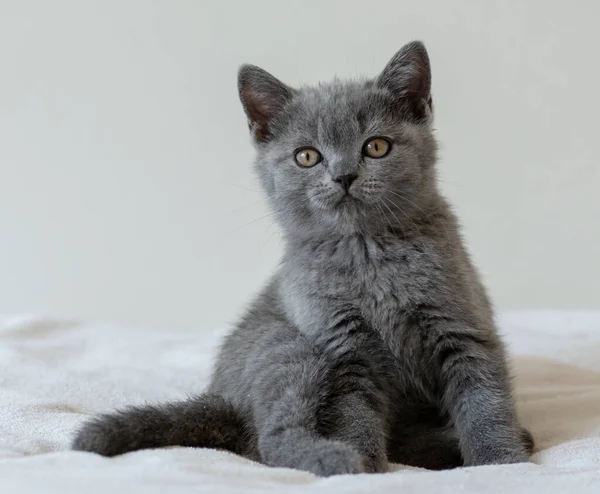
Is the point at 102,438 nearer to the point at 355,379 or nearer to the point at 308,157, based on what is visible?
the point at 355,379

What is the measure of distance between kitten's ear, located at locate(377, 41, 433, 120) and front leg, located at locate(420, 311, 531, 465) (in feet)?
1.49

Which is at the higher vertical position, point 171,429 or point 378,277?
point 378,277

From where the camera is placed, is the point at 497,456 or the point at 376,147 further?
the point at 376,147

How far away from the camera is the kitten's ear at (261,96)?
1536 mm

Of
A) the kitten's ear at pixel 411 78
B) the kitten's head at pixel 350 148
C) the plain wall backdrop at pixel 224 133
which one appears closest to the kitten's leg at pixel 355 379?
the kitten's head at pixel 350 148

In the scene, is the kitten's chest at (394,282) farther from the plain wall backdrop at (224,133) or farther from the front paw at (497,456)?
the plain wall backdrop at (224,133)

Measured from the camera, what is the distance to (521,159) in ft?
8.45

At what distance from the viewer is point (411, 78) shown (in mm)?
1487

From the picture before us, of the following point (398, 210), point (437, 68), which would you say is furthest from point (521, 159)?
point (398, 210)

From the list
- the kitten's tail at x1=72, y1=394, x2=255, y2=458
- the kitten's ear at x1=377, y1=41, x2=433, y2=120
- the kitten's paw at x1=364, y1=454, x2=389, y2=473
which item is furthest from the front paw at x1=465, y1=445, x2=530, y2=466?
the kitten's ear at x1=377, y1=41, x2=433, y2=120

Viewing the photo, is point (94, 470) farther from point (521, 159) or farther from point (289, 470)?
point (521, 159)

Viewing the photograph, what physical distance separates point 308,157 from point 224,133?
123 cm

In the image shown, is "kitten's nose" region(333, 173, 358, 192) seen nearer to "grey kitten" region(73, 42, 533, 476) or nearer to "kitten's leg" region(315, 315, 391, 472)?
"grey kitten" region(73, 42, 533, 476)

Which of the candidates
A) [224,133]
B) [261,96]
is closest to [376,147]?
[261,96]
